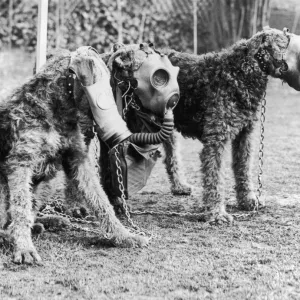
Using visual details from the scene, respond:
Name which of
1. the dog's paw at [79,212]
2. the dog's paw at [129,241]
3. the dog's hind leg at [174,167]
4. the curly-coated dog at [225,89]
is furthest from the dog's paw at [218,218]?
the dog's hind leg at [174,167]

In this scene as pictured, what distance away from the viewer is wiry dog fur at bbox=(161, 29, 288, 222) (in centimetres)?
476

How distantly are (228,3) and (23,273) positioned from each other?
11.6 meters

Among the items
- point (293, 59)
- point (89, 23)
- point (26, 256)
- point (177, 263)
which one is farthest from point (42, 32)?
point (89, 23)

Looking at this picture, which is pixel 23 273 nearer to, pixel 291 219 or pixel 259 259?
pixel 259 259

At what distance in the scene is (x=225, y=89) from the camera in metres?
4.83

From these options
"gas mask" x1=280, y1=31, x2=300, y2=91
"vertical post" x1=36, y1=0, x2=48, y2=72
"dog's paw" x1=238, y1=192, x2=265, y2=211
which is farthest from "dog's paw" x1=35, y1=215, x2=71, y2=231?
"gas mask" x1=280, y1=31, x2=300, y2=91

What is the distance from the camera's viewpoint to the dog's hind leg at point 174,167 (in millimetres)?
6004

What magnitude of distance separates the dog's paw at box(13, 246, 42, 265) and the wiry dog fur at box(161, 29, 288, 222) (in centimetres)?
168

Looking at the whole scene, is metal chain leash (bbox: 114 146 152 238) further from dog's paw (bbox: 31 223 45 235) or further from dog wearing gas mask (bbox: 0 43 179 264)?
dog's paw (bbox: 31 223 45 235)

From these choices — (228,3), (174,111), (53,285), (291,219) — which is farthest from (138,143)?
(228,3)

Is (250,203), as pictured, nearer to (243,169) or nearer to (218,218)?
(243,169)

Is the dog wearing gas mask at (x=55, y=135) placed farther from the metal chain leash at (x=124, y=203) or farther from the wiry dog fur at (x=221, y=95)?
the wiry dog fur at (x=221, y=95)

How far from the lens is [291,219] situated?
4848 mm

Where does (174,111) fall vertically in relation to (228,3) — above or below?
below
